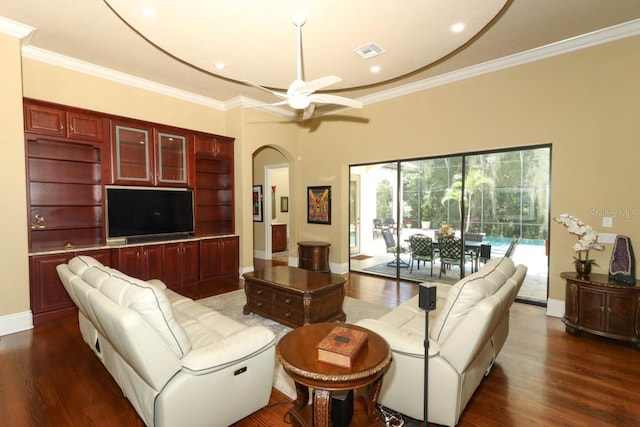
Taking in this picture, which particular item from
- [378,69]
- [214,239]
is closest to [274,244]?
[214,239]

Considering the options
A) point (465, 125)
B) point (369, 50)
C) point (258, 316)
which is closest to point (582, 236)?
point (465, 125)

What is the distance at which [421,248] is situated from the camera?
5.62 meters

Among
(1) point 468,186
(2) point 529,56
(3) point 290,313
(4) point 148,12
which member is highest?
(2) point 529,56

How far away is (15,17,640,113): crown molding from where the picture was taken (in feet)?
11.9

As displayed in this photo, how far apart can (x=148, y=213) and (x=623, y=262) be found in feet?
21.1

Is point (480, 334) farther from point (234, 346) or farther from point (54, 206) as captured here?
point (54, 206)

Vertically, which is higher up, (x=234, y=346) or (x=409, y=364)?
(x=234, y=346)

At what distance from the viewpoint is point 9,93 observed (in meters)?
3.56

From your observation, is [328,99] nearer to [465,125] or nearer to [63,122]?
[465,125]

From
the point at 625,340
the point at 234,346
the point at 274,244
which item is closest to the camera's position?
the point at 234,346

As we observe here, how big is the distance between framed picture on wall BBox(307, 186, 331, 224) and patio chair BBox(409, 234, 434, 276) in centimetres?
186

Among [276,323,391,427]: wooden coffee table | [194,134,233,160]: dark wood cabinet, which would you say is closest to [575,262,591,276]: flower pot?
[276,323,391,427]: wooden coffee table

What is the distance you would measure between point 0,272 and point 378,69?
5.29m

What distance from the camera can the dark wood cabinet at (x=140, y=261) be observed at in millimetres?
4531
